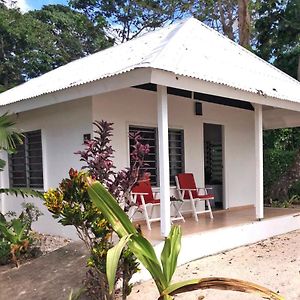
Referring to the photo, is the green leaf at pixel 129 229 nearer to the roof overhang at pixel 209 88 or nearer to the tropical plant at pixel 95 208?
the tropical plant at pixel 95 208

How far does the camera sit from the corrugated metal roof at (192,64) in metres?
6.62

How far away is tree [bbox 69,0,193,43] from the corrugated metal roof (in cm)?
1142

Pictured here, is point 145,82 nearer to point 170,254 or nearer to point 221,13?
point 170,254

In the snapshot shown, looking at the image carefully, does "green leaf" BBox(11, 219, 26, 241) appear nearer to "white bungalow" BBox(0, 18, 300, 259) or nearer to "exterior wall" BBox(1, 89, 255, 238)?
"exterior wall" BBox(1, 89, 255, 238)

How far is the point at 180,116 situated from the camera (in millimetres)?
9398

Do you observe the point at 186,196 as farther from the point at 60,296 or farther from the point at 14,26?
the point at 14,26

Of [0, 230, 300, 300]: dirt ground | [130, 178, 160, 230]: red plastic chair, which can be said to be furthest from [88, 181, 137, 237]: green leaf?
[130, 178, 160, 230]: red plastic chair

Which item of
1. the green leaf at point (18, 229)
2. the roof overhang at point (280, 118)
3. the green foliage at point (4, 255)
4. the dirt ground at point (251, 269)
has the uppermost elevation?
the roof overhang at point (280, 118)

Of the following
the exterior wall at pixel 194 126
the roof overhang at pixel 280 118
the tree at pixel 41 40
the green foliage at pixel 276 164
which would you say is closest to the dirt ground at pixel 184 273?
the exterior wall at pixel 194 126

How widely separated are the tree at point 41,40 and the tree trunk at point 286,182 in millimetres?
12789

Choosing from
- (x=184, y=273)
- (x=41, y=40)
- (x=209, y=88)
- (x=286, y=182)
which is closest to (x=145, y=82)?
(x=209, y=88)

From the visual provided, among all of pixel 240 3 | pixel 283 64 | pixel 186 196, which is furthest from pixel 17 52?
pixel 186 196

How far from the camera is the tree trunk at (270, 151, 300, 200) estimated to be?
13.8 meters

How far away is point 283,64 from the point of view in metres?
16.3
